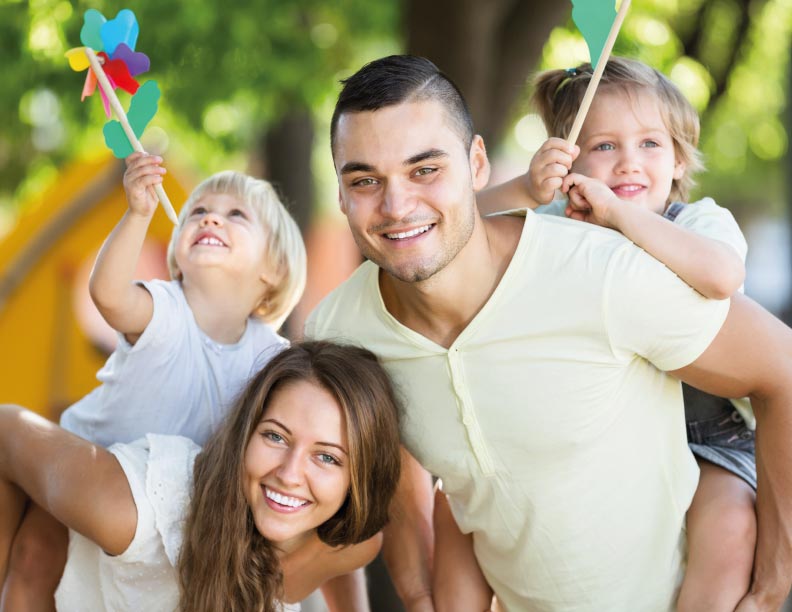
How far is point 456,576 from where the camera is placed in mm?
3072

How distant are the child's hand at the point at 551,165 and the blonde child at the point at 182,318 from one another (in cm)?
95

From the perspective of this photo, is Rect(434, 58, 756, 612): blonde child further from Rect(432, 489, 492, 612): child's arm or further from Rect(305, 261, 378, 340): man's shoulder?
Rect(305, 261, 378, 340): man's shoulder

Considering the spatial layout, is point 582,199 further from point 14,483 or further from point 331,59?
point 331,59

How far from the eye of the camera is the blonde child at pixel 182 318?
3.07 meters

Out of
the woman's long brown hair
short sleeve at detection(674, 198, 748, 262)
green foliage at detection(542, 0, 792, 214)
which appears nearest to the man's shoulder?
the woman's long brown hair

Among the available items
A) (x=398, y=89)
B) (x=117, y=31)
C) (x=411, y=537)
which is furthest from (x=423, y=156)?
(x=411, y=537)

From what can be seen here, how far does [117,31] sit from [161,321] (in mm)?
885

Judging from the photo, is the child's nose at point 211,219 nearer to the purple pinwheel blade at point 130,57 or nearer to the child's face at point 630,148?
the purple pinwheel blade at point 130,57

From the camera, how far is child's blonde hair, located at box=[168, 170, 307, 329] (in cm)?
366

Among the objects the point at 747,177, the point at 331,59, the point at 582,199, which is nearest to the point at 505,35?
the point at 331,59

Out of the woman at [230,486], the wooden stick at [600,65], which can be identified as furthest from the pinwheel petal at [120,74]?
the wooden stick at [600,65]

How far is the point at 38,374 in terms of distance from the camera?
8297 mm

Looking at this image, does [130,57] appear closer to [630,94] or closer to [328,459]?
[328,459]

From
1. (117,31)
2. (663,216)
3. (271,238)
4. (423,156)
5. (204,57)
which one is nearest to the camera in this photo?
(423,156)
